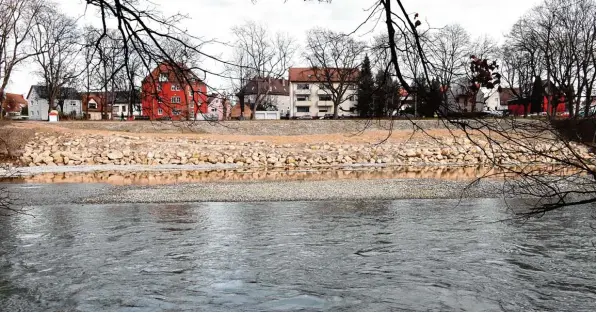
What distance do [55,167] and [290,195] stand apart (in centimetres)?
1831

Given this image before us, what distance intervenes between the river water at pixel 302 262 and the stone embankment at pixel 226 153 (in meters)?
18.9

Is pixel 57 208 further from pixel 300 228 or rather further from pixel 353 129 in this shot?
pixel 353 129

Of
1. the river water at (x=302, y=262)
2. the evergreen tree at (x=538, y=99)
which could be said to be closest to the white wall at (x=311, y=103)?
the evergreen tree at (x=538, y=99)

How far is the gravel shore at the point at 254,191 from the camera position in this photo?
18.2 meters

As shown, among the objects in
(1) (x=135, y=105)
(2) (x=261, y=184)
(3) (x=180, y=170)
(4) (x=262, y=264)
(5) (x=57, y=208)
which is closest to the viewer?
(1) (x=135, y=105)

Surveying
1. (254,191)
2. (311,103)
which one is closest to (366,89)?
(254,191)

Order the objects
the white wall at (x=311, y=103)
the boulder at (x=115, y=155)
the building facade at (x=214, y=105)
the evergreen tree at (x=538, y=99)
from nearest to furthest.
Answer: the building facade at (x=214, y=105)
the evergreen tree at (x=538, y=99)
the boulder at (x=115, y=155)
the white wall at (x=311, y=103)

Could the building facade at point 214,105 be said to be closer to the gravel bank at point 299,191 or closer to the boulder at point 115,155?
the gravel bank at point 299,191

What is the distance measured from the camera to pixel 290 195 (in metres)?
18.9

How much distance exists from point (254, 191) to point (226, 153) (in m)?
15.1

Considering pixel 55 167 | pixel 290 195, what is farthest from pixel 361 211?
pixel 55 167

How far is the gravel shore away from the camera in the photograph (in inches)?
719

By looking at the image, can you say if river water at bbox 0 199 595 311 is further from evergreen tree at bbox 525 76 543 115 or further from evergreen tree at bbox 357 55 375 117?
evergreen tree at bbox 357 55 375 117

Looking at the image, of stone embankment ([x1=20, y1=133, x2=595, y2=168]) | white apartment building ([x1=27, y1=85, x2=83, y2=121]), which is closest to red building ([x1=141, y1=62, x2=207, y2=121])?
stone embankment ([x1=20, y1=133, x2=595, y2=168])
